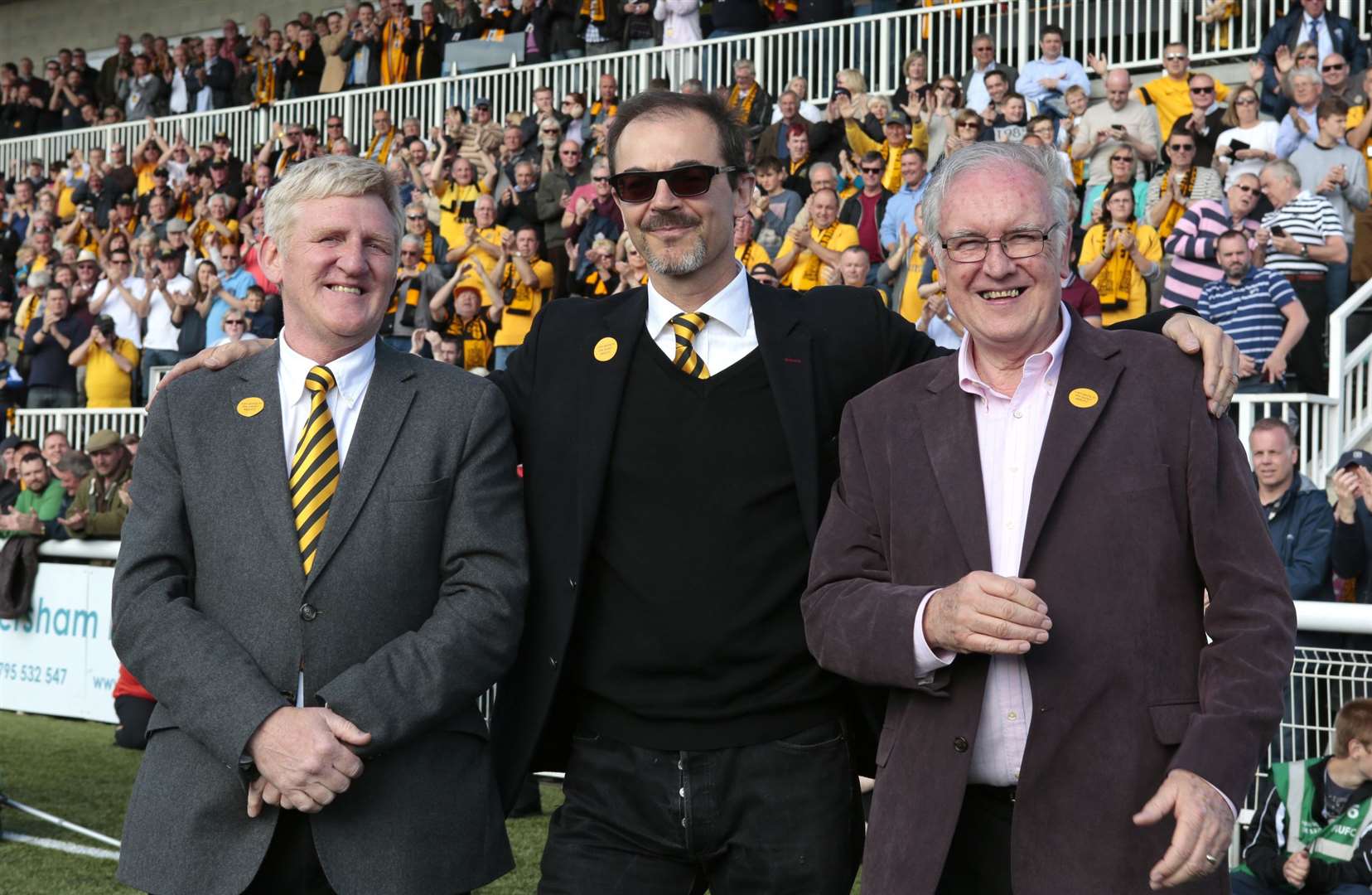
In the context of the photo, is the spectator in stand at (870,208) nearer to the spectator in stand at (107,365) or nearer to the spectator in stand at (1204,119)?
the spectator in stand at (1204,119)

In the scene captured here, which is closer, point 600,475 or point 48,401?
point 600,475

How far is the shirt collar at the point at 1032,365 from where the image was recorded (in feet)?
9.45

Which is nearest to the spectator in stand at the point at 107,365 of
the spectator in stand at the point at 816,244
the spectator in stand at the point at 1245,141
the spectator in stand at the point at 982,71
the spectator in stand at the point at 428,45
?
the spectator in stand at the point at 428,45

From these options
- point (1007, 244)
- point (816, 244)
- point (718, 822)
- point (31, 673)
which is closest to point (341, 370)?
point (718, 822)

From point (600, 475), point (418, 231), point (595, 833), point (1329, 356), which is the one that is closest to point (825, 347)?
point (600, 475)

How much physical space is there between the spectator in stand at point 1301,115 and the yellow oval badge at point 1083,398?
908cm

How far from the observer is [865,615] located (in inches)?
109

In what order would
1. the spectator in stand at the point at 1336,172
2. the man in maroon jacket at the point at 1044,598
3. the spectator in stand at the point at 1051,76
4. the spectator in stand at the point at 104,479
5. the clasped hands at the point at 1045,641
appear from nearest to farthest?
1. the clasped hands at the point at 1045,641
2. the man in maroon jacket at the point at 1044,598
3. the spectator in stand at the point at 1336,172
4. the spectator in stand at the point at 104,479
5. the spectator in stand at the point at 1051,76

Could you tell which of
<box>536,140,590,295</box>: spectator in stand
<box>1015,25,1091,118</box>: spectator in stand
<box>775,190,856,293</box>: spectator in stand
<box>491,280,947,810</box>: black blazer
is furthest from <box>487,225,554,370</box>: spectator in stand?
<box>491,280,947,810</box>: black blazer

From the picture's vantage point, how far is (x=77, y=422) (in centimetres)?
1550

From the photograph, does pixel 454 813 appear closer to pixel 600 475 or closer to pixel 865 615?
pixel 600 475

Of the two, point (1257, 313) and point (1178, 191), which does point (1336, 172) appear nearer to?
point (1178, 191)

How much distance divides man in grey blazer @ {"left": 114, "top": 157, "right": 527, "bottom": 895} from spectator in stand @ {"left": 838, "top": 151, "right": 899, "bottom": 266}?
916 cm

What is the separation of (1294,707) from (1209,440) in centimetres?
320
